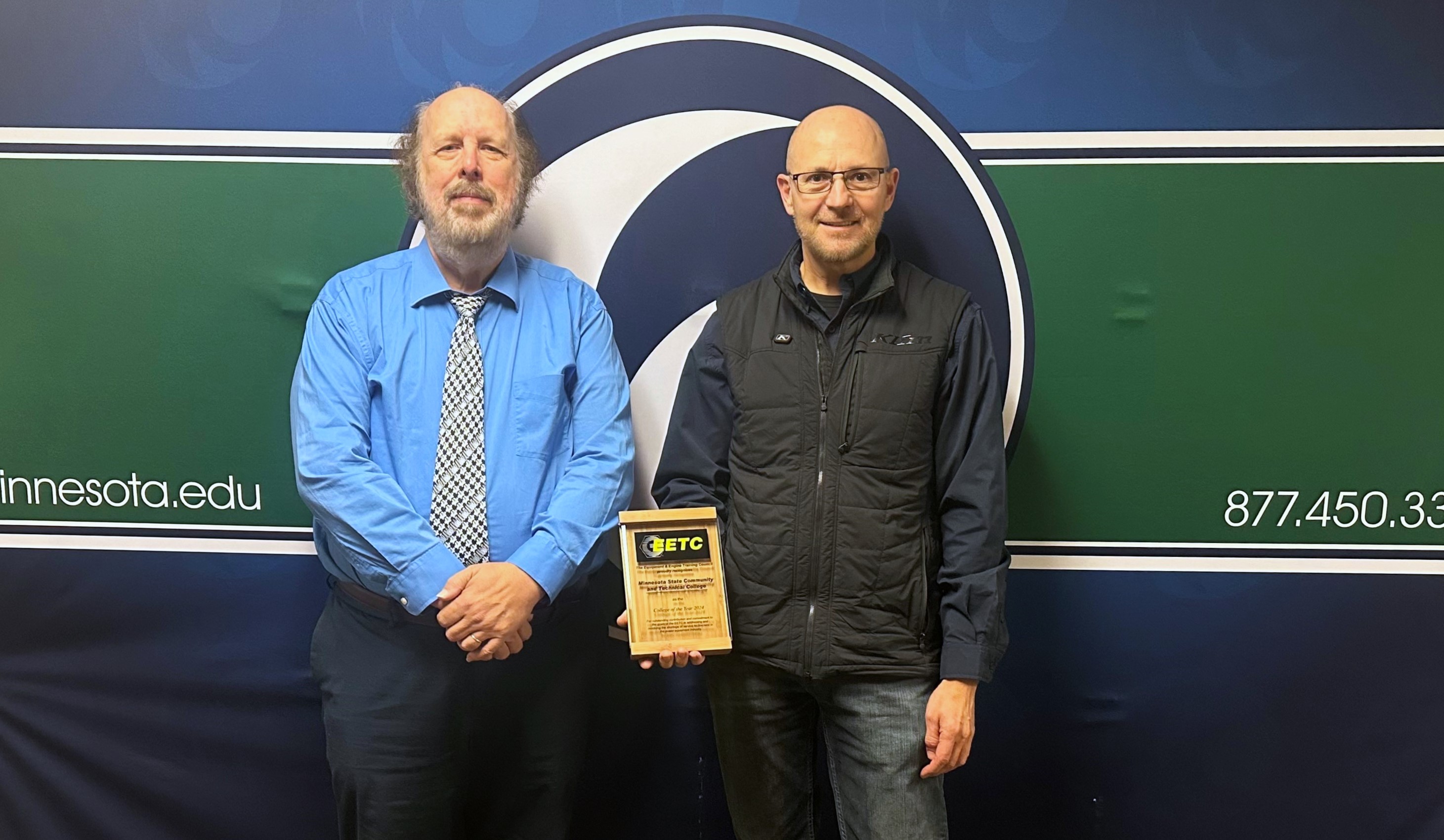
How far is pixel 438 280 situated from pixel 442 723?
A: 0.83 meters

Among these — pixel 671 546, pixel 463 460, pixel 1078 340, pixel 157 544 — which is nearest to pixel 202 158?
pixel 157 544

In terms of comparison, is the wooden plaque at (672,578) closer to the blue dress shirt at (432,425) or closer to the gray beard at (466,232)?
the blue dress shirt at (432,425)

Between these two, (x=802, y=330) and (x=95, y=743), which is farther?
(x=95, y=743)

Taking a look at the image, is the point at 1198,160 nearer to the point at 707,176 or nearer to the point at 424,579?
the point at 707,176

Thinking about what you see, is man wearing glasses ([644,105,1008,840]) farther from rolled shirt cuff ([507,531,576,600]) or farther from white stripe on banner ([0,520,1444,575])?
white stripe on banner ([0,520,1444,575])

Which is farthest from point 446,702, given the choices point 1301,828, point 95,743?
point 1301,828

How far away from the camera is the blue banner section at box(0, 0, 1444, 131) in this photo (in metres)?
2.12

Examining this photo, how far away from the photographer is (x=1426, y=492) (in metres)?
2.21

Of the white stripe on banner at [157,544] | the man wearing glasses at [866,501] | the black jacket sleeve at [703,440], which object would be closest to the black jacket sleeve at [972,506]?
the man wearing glasses at [866,501]

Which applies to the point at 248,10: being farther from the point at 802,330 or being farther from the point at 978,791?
the point at 978,791

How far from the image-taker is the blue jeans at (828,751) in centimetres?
174

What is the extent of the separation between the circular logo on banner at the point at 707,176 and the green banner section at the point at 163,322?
418 millimetres

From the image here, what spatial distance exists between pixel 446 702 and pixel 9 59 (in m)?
1.73

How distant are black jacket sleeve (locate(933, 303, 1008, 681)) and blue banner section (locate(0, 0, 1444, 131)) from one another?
68cm
